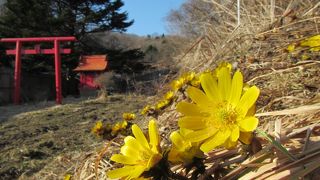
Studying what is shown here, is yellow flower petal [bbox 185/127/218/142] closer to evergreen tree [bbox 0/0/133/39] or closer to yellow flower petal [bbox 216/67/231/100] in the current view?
yellow flower petal [bbox 216/67/231/100]

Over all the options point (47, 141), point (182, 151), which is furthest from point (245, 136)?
point (47, 141)

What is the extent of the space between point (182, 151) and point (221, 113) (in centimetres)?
10

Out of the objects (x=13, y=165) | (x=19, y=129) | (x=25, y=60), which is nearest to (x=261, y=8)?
(x=13, y=165)

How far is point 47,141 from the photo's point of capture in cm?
458

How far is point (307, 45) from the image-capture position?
1522 millimetres

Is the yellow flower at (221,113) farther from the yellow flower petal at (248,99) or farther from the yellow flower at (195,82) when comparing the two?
the yellow flower at (195,82)

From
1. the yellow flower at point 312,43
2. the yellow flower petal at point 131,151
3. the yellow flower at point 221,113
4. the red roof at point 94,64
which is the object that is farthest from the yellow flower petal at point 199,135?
the red roof at point 94,64

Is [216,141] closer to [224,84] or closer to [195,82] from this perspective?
[224,84]

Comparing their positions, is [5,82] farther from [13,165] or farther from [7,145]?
[13,165]

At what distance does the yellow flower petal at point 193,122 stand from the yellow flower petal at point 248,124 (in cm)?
6

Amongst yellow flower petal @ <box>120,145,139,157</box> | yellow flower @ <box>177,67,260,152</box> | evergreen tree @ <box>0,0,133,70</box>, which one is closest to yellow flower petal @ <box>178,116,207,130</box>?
yellow flower @ <box>177,67,260,152</box>

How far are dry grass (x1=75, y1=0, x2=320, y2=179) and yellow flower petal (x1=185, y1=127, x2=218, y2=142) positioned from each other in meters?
0.07

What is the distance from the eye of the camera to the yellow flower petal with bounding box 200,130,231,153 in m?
0.59

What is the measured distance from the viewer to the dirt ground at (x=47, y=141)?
9.98 feet
